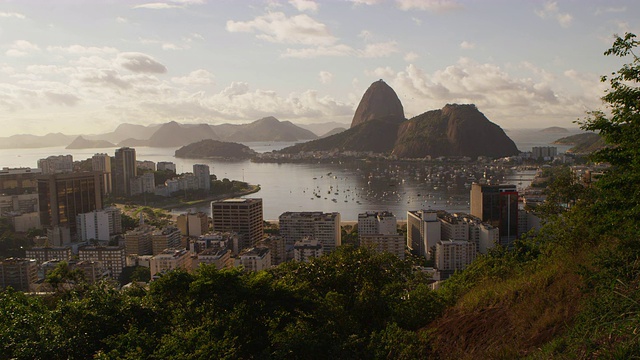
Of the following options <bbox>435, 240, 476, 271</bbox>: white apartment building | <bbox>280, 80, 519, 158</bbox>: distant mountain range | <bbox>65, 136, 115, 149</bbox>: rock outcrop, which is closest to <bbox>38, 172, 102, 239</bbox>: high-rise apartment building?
<bbox>435, 240, 476, 271</bbox>: white apartment building

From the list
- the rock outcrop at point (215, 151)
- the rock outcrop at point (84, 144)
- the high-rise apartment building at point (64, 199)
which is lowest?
the high-rise apartment building at point (64, 199)

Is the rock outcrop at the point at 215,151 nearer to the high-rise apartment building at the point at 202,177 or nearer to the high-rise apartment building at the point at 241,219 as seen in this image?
the high-rise apartment building at the point at 202,177

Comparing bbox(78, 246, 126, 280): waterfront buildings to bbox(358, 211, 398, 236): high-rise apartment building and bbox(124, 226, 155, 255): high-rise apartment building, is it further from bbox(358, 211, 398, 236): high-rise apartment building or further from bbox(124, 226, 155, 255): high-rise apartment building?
bbox(358, 211, 398, 236): high-rise apartment building

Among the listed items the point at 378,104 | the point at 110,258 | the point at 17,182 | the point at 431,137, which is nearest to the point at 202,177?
the point at 17,182

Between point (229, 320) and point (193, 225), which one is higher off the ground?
point (229, 320)

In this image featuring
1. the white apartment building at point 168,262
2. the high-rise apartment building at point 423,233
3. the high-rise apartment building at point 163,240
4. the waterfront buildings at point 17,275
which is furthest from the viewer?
the high-rise apartment building at point 163,240

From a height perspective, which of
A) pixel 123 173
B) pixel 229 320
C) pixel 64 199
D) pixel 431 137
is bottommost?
pixel 64 199

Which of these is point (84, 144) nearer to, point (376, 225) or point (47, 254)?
point (47, 254)

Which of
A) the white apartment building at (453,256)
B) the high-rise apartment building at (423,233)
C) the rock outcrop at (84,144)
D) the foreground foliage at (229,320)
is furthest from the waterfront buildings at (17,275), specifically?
the rock outcrop at (84,144)
